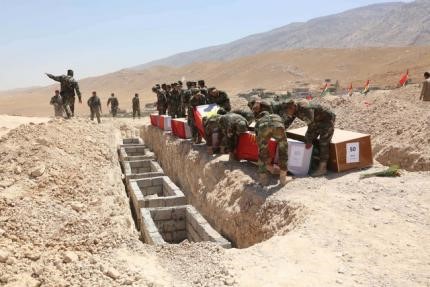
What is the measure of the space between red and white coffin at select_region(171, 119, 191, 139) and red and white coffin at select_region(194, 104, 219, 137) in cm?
118

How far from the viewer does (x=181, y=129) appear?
11.9 m

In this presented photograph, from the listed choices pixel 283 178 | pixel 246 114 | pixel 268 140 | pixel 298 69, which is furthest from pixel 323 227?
pixel 298 69

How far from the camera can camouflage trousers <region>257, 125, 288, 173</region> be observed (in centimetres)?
654

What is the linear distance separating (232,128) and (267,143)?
1.58 meters

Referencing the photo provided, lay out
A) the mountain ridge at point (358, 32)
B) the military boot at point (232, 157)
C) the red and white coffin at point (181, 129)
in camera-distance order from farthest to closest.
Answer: the mountain ridge at point (358, 32) < the red and white coffin at point (181, 129) < the military boot at point (232, 157)

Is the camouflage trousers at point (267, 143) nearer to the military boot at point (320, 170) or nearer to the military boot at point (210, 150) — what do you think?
the military boot at point (320, 170)

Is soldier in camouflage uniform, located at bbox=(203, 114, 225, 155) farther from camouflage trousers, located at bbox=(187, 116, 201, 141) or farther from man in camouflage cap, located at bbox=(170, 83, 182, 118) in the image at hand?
man in camouflage cap, located at bbox=(170, 83, 182, 118)

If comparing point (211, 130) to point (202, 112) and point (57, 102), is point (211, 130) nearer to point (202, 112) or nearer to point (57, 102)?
point (202, 112)

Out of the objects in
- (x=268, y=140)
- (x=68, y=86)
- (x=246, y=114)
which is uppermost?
(x=68, y=86)

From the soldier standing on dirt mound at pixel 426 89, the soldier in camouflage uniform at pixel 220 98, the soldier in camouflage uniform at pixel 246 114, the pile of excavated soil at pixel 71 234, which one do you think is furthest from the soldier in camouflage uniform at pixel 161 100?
the soldier standing on dirt mound at pixel 426 89

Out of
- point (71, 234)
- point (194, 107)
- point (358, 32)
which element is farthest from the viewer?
point (358, 32)

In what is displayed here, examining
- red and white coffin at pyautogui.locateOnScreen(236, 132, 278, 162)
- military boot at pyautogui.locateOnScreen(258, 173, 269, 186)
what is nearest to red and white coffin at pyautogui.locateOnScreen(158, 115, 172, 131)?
red and white coffin at pyautogui.locateOnScreen(236, 132, 278, 162)

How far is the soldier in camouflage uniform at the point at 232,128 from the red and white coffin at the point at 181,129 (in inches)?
128

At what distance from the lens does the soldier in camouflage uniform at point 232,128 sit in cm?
819
